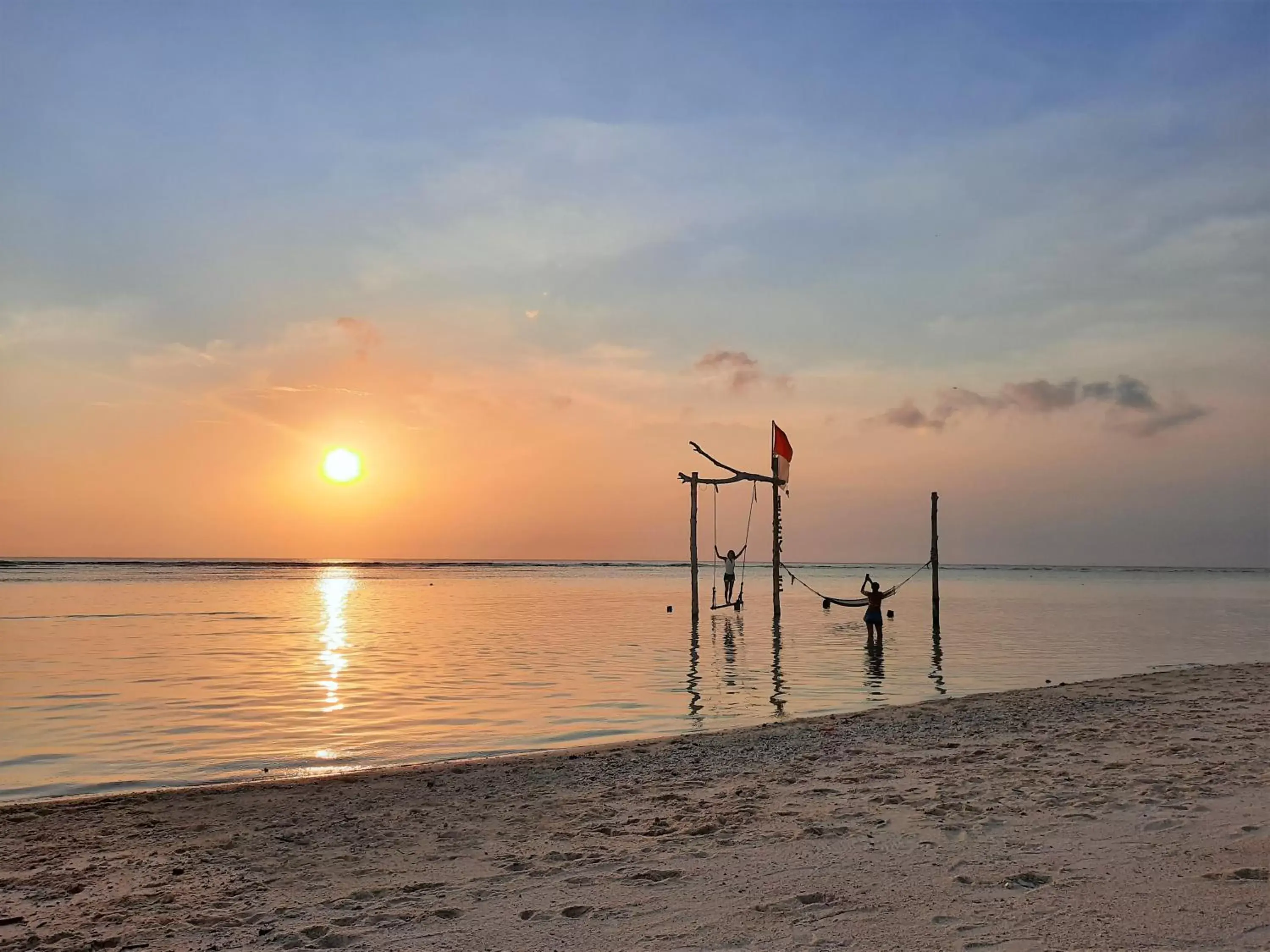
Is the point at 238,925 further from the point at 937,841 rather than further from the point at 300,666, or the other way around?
the point at 300,666

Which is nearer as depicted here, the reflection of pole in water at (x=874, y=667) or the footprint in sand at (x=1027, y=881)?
the footprint in sand at (x=1027, y=881)

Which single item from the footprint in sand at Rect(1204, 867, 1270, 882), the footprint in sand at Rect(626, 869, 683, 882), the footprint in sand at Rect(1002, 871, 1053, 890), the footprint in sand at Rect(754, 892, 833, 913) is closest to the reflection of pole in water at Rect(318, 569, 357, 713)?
the footprint in sand at Rect(626, 869, 683, 882)

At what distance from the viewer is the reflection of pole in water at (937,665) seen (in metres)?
18.4

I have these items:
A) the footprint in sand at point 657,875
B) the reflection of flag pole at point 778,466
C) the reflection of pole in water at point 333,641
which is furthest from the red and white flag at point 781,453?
the footprint in sand at point 657,875

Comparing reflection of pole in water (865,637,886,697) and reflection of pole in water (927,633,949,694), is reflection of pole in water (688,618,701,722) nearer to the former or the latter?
reflection of pole in water (865,637,886,697)

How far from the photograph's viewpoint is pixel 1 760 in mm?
11430

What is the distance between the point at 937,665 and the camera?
22.6 metres

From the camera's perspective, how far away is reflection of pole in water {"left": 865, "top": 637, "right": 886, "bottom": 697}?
18.5m

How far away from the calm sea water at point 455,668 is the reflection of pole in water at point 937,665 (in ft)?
0.36

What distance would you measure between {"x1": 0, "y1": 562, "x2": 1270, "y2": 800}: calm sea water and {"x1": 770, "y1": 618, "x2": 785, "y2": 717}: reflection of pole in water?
0.11 m

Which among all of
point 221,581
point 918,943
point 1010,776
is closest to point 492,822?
point 918,943

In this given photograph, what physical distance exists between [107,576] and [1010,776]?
92181 millimetres

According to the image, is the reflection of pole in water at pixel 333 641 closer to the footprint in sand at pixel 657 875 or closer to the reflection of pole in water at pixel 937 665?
the footprint in sand at pixel 657 875

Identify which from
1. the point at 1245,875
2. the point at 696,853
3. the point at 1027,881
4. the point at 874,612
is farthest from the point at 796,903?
the point at 874,612
